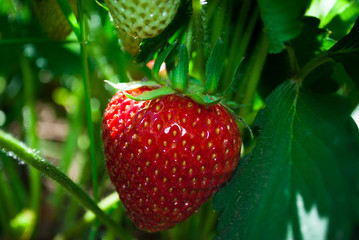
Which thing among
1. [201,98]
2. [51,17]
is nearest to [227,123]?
[201,98]

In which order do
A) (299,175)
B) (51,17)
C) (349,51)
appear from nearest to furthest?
(299,175), (349,51), (51,17)

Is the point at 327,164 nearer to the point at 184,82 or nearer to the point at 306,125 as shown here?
the point at 306,125

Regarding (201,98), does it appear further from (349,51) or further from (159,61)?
(349,51)

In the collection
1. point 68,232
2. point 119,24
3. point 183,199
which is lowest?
point 68,232

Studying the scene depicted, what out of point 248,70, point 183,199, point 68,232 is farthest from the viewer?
point 68,232

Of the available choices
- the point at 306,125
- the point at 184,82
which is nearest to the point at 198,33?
the point at 184,82

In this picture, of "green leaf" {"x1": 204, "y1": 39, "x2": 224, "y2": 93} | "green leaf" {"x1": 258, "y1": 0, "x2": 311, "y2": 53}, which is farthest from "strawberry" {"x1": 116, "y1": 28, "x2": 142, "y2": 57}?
"green leaf" {"x1": 258, "y1": 0, "x2": 311, "y2": 53}
